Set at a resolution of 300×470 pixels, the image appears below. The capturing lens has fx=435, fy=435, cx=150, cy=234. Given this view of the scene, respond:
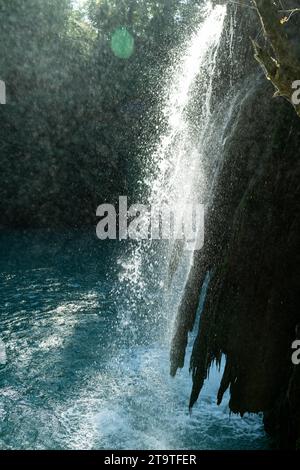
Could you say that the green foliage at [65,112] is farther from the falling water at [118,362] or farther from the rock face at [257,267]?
the rock face at [257,267]

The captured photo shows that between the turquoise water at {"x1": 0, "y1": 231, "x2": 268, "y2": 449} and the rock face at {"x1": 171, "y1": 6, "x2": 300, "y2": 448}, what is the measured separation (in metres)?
1.41

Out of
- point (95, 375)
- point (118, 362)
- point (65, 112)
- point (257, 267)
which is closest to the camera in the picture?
point (257, 267)

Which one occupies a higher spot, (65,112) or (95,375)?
(65,112)

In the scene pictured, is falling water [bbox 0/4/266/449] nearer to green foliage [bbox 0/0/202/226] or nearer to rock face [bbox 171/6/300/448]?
rock face [bbox 171/6/300/448]

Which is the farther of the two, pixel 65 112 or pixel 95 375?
pixel 65 112

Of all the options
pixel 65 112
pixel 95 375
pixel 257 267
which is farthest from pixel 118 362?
pixel 65 112

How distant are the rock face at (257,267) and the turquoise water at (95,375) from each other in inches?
55.3

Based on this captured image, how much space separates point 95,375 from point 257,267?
4.55 m

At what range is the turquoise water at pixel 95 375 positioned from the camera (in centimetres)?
698

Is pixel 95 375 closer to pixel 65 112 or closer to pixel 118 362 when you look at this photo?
pixel 118 362

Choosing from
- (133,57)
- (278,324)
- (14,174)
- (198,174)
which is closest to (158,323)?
(198,174)

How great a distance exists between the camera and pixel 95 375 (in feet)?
29.0

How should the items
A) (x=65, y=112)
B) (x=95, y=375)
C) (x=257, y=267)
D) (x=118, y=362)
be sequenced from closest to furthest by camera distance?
1. (x=257, y=267)
2. (x=95, y=375)
3. (x=118, y=362)
4. (x=65, y=112)

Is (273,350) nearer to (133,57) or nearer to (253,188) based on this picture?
(253,188)
